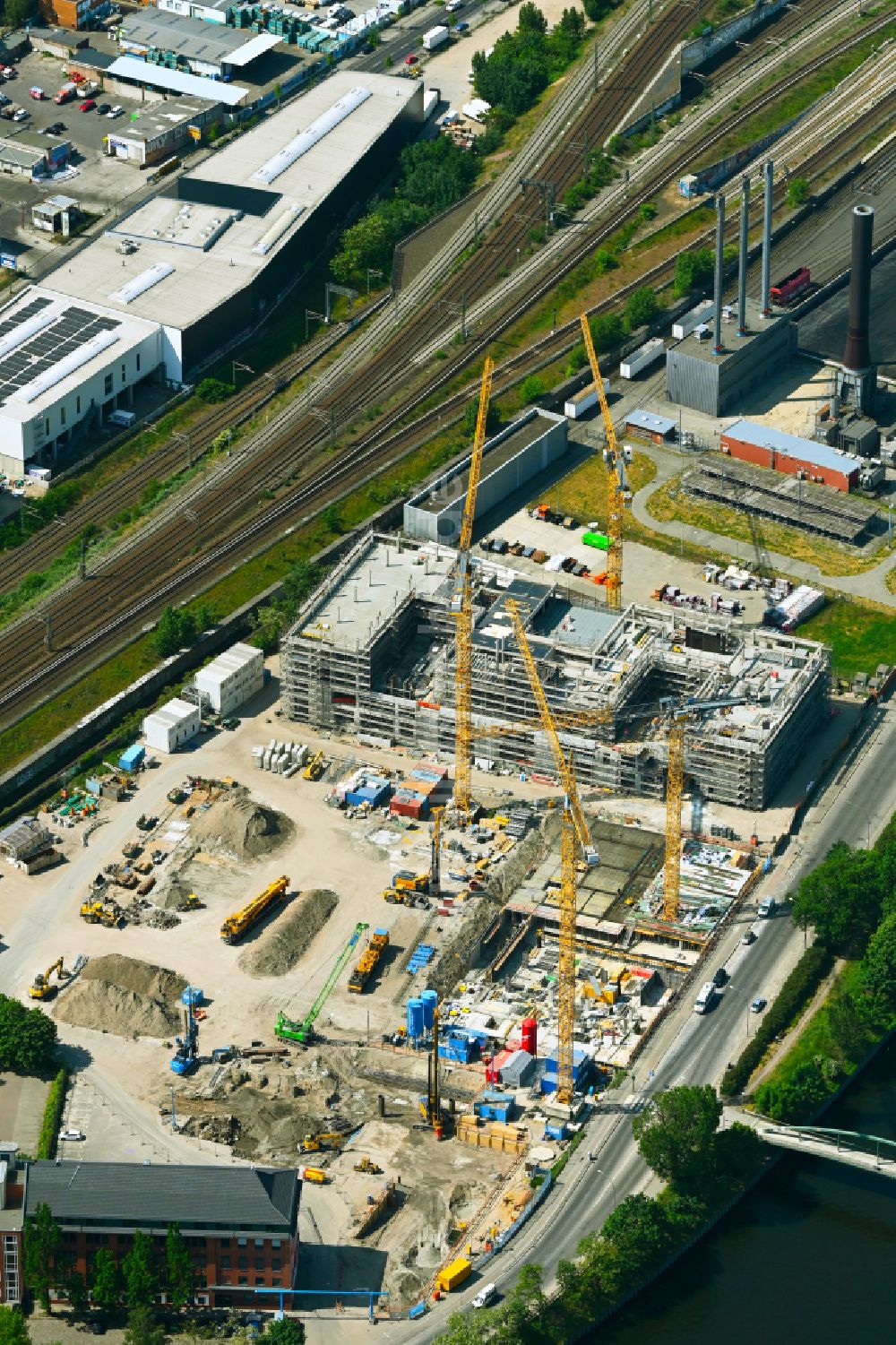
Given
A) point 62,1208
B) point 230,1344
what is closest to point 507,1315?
point 230,1344

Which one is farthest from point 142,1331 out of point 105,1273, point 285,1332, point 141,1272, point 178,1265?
point 285,1332

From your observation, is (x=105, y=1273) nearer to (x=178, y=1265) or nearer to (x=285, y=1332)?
(x=178, y=1265)

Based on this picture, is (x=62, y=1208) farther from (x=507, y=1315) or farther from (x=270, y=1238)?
(x=507, y=1315)

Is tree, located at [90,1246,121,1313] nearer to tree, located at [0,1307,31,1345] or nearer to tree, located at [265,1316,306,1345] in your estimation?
tree, located at [0,1307,31,1345]

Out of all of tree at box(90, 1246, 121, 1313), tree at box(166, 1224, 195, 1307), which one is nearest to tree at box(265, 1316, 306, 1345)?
tree at box(166, 1224, 195, 1307)

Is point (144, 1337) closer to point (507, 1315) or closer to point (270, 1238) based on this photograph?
point (270, 1238)

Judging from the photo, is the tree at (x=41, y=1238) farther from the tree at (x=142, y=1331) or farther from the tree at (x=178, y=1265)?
the tree at (x=178, y=1265)
